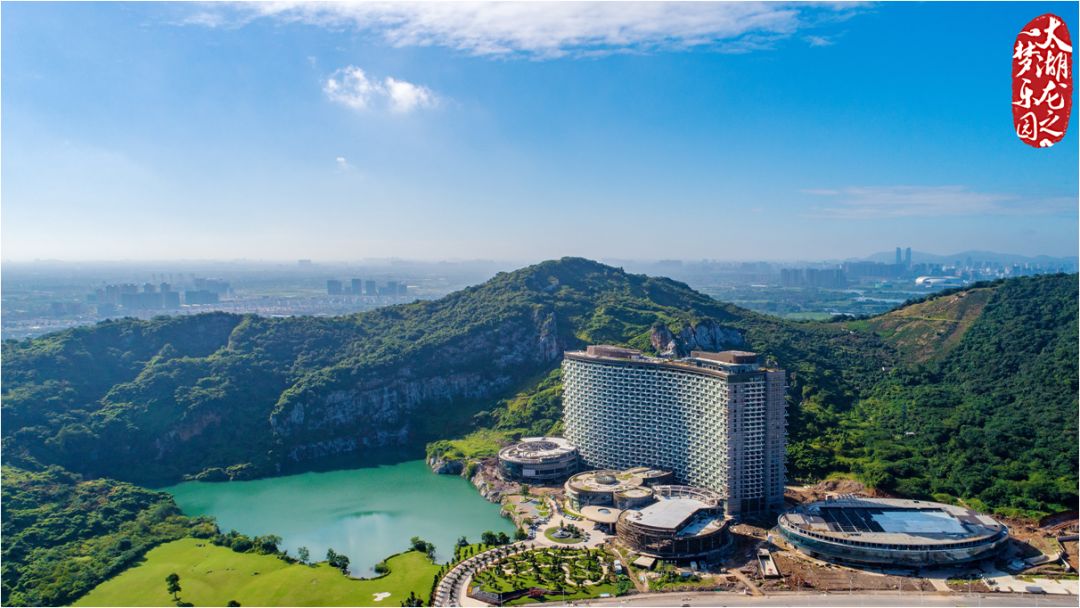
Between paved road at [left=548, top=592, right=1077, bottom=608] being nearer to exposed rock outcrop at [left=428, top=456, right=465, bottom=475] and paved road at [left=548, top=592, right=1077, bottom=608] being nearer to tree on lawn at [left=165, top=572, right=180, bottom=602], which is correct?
tree on lawn at [left=165, top=572, right=180, bottom=602]

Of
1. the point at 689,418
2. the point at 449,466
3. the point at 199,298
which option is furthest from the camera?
the point at 199,298

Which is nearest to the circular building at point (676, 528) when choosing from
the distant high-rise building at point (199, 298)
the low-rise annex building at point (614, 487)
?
the low-rise annex building at point (614, 487)

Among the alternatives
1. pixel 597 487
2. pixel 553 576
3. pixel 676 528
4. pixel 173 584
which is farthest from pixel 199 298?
pixel 676 528

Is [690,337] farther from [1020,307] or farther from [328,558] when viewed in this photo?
[328,558]

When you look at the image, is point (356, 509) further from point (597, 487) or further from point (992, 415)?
point (992, 415)

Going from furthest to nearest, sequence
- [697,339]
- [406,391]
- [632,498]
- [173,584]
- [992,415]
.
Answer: [697,339] → [406,391] → [992,415] → [632,498] → [173,584]

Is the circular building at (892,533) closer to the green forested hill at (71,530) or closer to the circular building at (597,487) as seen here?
the circular building at (597,487)
